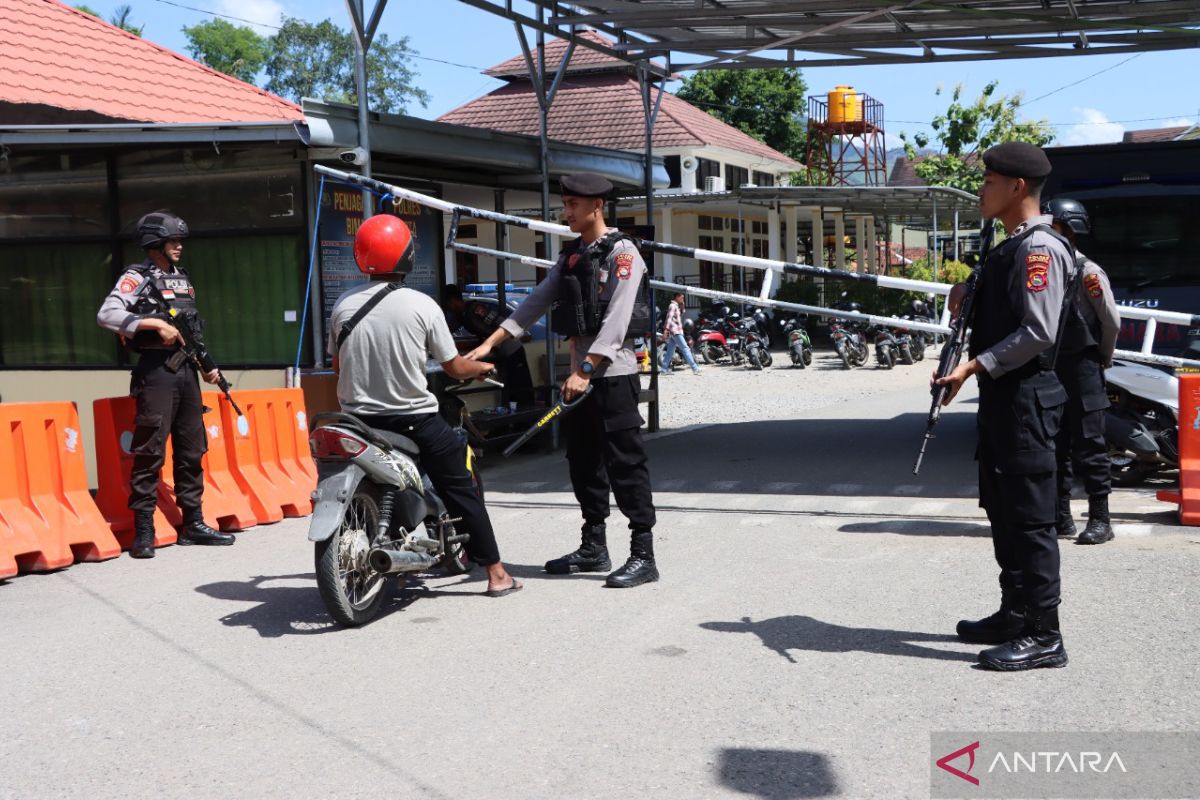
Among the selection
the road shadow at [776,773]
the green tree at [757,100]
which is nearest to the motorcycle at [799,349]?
the road shadow at [776,773]

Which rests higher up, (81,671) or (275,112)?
(275,112)

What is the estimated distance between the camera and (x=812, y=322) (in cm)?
3291

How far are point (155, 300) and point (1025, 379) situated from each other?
532 centimetres

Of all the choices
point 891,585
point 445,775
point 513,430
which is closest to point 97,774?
point 445,775

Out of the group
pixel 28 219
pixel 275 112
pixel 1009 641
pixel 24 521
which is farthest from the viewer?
pixel 275 112

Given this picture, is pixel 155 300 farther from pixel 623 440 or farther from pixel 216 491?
pixel 623 440

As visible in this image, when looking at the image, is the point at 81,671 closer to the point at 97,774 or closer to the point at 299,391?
the point at 97,774

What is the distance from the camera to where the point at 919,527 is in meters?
8.24

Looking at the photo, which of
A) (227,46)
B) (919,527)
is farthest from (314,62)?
(919,527)

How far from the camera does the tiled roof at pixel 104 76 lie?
1403 cm

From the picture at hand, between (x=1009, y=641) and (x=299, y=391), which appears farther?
(x=299, y=391)

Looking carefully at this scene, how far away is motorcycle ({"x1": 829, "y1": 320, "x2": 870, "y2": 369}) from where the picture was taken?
82.6 feet

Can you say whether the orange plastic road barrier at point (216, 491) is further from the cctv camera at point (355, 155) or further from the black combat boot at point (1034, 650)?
the black combat boot at point (1034, 650)

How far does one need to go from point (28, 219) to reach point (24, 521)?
532cm
